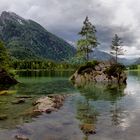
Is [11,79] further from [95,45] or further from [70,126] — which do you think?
[70,126]

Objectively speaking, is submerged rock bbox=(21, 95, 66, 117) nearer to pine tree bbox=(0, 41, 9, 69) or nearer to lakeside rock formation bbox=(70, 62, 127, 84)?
lakeside rock formation bbox=(70, 62, 127, 84)

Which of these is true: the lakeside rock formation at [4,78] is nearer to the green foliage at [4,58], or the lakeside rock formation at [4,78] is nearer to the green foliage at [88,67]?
the green foliage at [4,58]

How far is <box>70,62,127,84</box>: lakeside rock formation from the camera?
7906cm

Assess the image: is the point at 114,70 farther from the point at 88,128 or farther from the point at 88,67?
the point at 88,128

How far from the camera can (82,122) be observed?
24203 millimetres

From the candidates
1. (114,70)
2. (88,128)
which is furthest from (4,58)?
(88,128)

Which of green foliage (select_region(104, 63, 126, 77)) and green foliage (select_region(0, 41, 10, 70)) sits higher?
green foliage (select_region(0, 41, 10, 70))

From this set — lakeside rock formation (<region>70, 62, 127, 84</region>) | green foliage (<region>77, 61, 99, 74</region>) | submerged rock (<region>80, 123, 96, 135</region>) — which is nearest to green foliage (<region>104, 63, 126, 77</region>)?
lakeside rock formation (<region>70, 62, 127, 84</region>)

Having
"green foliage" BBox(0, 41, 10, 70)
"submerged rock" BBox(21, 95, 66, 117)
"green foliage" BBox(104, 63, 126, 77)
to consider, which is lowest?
"submerged rock" BBox(21, 95, 66, 117)

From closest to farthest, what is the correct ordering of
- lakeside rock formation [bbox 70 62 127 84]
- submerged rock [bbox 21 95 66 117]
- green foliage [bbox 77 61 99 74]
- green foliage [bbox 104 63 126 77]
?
submerged rock [bbox 21 95 66 117] < green foliage [bbox 104 63 126 77] < lakeside rock formation [bbox 70 62 127 84] < green foliage [bbox 77 61 99 74]

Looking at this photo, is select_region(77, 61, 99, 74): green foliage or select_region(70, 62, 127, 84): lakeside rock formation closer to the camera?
select_region(70, 62, 127, 84): lakeside rock formation

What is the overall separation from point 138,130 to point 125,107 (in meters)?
11.1

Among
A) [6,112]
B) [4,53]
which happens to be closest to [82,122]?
[6,112]

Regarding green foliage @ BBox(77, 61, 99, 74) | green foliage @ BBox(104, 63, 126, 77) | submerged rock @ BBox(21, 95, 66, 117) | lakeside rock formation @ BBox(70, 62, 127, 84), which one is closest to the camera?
submerged rock @ BBox(21, 95, 66, 117)
